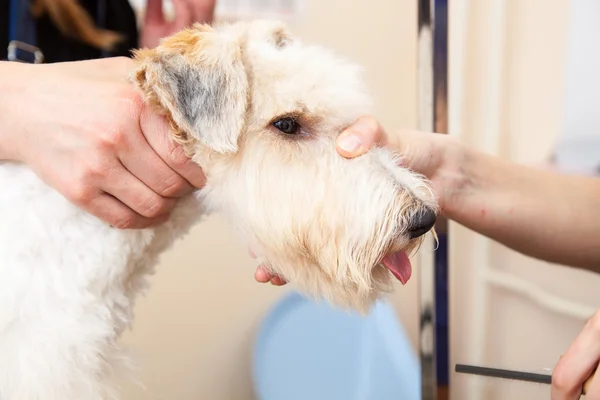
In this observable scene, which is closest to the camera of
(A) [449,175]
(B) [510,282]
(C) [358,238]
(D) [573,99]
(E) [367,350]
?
(C) [358,238]

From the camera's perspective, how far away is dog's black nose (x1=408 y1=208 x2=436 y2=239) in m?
0.64

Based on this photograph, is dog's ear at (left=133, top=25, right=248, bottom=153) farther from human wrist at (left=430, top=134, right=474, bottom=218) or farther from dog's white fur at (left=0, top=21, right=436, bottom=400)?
human wrist at (left=430, top=134, right=474, bottom=218)

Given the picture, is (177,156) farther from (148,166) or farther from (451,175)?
(451,175)

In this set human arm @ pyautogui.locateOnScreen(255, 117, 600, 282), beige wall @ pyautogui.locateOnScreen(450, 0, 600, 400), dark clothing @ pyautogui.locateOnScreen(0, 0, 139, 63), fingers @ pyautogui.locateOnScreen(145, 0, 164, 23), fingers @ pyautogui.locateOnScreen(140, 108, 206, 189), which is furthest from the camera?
beige wall @ pyautogui.locateOnScreen(450, 0, 600, 400)

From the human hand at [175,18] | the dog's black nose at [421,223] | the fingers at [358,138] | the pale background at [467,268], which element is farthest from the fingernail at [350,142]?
the pale background at [467,268]

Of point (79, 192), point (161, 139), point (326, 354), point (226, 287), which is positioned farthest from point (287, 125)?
point (326, 354)

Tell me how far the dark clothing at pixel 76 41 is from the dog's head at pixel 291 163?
1.63 ft

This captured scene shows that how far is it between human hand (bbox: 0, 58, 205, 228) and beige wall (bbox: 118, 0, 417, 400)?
2.51ft

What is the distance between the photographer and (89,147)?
0.67 m

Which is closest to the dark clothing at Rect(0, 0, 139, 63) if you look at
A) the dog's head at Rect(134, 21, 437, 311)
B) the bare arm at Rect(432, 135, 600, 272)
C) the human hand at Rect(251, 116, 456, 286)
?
the dog's head at Rect(134, 21, 437, 311)

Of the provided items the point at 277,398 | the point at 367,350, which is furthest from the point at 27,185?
the point at 367,350

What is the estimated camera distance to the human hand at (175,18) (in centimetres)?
109

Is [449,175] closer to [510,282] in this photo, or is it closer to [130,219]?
[130,219]

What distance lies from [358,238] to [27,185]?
450 millimetres
